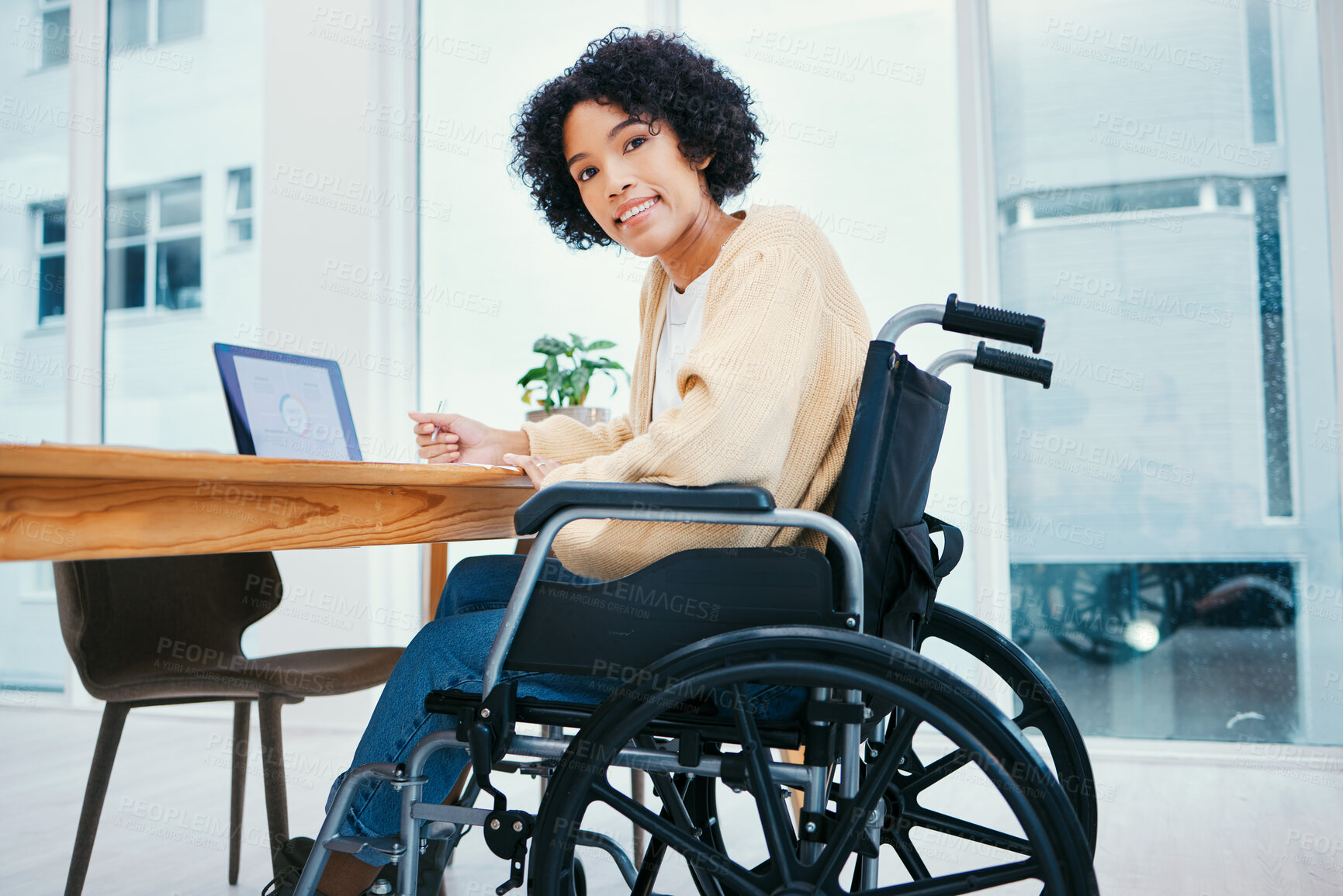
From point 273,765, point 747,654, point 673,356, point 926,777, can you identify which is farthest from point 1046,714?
point 273,765

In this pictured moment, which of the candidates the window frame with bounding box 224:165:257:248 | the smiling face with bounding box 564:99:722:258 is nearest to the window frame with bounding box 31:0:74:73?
the window frame with bounding box 224:165:257:248

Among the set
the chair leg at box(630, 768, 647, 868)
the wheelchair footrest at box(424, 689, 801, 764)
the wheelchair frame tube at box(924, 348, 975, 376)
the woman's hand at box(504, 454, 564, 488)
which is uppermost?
the wheelchair frame tube at box(924, 348, 975, 376)

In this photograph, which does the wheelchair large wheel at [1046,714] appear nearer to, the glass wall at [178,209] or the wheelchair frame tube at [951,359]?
the wheelchair frame tube at [951,359]

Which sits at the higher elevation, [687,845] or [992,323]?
[992,323]

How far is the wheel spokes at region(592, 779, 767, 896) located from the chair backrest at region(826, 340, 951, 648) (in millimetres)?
269

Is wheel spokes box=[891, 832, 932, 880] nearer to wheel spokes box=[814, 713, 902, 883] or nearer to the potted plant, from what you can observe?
wheel spokes box=[814, 713, 902, 883]

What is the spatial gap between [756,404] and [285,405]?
1020 millimetres

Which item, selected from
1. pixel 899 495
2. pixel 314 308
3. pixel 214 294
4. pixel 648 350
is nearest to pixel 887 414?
pixel 899 495

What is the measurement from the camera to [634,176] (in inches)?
48.2

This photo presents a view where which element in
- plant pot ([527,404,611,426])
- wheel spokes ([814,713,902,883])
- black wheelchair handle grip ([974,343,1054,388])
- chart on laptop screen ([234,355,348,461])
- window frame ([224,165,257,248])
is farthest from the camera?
window frame ([224,165,257,248])

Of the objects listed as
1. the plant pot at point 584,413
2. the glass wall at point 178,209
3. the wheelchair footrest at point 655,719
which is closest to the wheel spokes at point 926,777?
the wheelchair footrest at point 655,719

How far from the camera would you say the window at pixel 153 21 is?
3.58 m

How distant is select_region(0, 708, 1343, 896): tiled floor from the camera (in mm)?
1756

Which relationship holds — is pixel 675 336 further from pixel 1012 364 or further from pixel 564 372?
pixel 564 372
